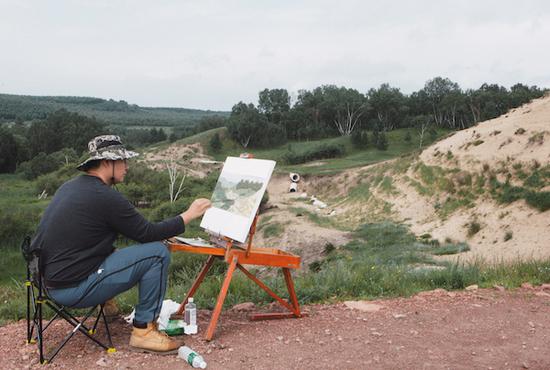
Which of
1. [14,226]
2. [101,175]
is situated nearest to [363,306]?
[101,175]

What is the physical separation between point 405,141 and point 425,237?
4581 cm

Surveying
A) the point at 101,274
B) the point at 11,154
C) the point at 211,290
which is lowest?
the point at 11,154

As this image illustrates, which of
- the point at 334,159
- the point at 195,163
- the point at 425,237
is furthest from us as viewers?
the point at 195,163

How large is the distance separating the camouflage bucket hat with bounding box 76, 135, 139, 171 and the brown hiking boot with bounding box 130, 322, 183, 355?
4.70 feet

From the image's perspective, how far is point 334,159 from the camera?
61.7 metres

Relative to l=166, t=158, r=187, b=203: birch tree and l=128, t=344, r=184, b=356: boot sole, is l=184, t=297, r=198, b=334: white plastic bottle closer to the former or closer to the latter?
l=128, t=344, r=184, b=356: boot sole

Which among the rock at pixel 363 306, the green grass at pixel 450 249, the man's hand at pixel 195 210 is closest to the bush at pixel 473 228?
the green grass at pixel 450 249

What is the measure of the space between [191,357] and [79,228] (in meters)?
1.35

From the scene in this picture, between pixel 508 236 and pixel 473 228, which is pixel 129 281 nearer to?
pixel 508 236

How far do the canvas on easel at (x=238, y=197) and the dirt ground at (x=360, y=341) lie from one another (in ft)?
3.23

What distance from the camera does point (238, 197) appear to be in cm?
524

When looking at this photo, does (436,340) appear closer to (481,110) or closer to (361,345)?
(361,345)

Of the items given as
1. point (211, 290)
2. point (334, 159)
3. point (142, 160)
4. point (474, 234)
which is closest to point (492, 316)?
point (211, 290)

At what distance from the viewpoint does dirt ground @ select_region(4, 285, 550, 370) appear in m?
4.30
